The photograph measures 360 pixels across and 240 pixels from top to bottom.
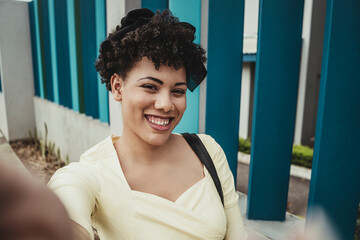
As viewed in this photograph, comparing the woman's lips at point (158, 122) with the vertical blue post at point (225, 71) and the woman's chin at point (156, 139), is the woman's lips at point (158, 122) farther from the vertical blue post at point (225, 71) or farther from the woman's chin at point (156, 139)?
the vertical blue post at point (225, 71)

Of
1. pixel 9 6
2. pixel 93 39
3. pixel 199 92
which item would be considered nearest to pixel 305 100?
pixel 93 39

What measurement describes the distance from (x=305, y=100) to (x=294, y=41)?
813cm

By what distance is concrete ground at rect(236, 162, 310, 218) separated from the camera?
17.8 feet

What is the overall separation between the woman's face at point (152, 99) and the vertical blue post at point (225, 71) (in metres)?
1.07

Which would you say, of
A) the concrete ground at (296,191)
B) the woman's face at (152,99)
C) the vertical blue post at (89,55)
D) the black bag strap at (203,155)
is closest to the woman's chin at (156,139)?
the woman's face at (152,99)

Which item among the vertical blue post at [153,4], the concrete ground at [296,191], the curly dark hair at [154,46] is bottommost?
the concrete ground at [296,191]

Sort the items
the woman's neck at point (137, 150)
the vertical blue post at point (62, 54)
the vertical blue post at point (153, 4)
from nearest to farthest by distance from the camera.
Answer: the woman's neck at point (137, 150), the vertical blue post at point (153, 4), the vertical blue post at point (62, 54)

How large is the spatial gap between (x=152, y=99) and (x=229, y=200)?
2.35 ft

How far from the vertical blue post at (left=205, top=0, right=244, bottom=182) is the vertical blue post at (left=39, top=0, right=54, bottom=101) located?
5349 millimetres

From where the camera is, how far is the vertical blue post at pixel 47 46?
662cm

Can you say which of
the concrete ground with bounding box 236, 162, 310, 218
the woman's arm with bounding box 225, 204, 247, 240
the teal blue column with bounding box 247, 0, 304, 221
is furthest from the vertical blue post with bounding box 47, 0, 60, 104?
the woman's arm with bounding box 225, 204, 247, 240

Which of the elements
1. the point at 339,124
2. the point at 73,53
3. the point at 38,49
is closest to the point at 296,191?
the point at 339,124

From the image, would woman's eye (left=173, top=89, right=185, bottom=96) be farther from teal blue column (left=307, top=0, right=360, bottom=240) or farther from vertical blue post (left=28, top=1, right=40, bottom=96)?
vertical blue post (left=28, top=1, right=40, bottom=96)

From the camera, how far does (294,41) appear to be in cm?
220
